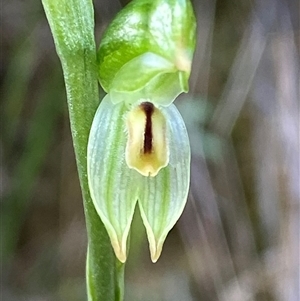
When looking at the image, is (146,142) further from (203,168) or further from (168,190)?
(203,168)

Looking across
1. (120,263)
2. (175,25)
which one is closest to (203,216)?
(120,263)

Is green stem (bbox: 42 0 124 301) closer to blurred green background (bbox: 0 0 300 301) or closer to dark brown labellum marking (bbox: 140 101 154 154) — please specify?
dark brown labellum marking (bbox: 140 101 154 154)

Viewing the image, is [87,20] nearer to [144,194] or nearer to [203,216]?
[144,194]

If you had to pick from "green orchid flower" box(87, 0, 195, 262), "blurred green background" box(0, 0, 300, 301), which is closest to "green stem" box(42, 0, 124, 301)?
"green orchid flower" box(87, 0, 195, 262)

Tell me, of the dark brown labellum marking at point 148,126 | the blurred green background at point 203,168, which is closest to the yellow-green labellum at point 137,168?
the dark brown labellum marking at point 148,126

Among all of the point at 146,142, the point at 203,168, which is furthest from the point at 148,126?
the point at 203,168

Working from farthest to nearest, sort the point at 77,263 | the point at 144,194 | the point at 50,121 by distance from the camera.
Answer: the point at 77,263 < the point at 50,121 < the point at 144,194
